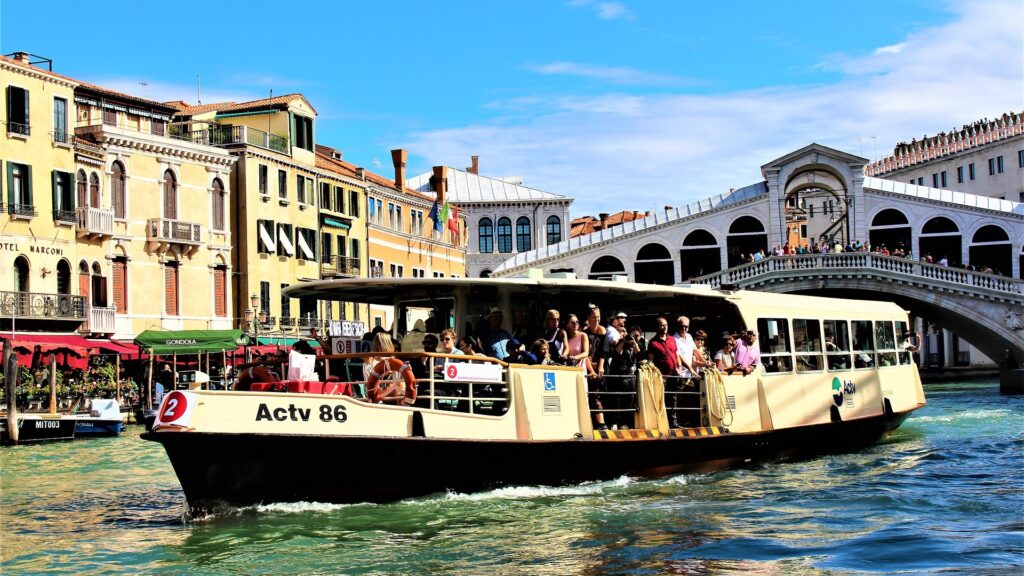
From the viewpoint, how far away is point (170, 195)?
34125 millimetres

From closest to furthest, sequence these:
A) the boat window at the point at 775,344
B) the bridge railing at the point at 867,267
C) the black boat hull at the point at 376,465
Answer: the black boat hull at the point at 376,465 < the boat window at the point at 775,344 < the bridge railing at the point at 867,267

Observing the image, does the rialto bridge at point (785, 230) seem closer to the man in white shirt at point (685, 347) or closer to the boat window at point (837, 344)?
the boat window at point (837, 344)

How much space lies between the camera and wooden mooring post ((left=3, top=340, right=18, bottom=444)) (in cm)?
2280

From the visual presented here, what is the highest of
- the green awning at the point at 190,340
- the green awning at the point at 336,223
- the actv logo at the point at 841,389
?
the green awning at the point at 336,223

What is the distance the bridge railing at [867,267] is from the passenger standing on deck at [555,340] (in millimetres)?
29573

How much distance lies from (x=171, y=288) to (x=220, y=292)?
2129 millimetres

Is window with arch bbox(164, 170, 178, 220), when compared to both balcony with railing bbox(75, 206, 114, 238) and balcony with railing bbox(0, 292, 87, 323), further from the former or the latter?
balcony with railing bbox(0, 292, 87, 323)

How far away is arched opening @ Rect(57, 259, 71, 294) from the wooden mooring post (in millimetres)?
6609

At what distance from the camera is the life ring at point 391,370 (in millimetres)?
11055

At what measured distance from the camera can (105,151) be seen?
1235 inches

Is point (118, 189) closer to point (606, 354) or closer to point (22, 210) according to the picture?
point (22, 210)

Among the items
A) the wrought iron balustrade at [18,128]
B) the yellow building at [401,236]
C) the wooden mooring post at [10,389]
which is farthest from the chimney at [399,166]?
the wooden mooring post at [10,389]

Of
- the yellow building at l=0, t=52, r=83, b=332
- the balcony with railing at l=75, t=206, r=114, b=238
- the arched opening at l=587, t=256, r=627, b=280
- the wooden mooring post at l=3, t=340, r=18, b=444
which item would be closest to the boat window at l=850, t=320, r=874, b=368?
the wooden mooring post at l=3, t=340, r=18, b=444

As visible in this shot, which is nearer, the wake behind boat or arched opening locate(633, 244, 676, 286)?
the wake behind boat
